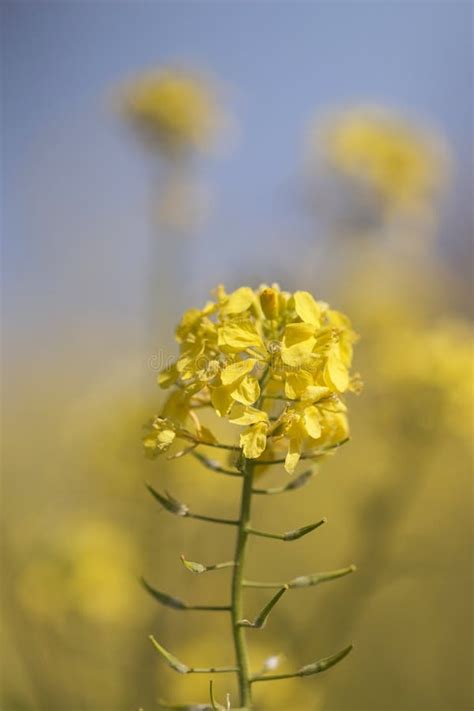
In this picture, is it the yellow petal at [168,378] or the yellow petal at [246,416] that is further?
the yellow petal at [168,378]

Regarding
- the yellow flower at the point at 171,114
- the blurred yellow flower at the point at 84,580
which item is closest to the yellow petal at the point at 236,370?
the blurred yellow flower at the point at 84,580

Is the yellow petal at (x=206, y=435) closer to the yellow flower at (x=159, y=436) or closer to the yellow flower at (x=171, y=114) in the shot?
the yellow flower at (x=159, y=436)

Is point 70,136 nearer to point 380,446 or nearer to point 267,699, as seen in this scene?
point 380,446

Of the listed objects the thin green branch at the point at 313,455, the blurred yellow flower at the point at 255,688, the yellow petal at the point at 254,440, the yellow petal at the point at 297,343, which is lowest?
the blurred yellow flower at the point at 255,688

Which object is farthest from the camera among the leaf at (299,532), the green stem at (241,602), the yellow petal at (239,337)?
the yellow petal at (239,337)

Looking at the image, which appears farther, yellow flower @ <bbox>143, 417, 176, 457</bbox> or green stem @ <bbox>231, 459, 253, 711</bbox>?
yellow flower @ <bbox>143, 417, 176, 457</bbox>

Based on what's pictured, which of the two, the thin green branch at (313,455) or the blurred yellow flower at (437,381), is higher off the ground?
the thin green branch at (313,455)

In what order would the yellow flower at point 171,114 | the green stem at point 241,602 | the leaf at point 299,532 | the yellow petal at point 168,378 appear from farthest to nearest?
1. the yellow flower at point 171,114
2. the yellow petal at point 168,378
3. the green stem at point 241,602
4. the leaf at point 299,532

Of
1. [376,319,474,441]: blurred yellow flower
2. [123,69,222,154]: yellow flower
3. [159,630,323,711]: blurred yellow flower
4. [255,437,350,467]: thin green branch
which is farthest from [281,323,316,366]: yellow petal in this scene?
[123,69,222,154]: yellow flower

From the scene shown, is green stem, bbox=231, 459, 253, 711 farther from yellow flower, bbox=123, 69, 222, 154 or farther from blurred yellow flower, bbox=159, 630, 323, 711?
yellow flower, bbox=123, 69, 222, 154
